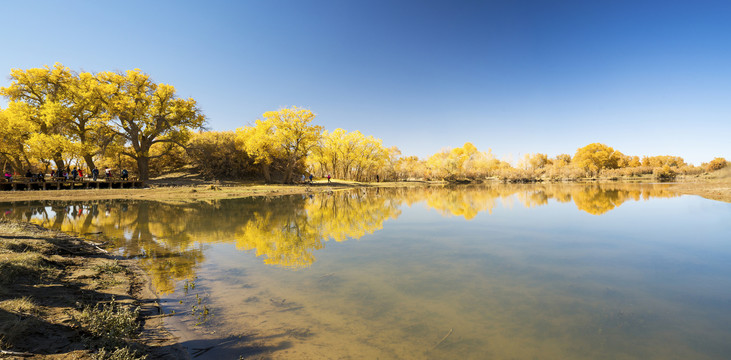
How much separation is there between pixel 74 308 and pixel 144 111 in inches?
1500

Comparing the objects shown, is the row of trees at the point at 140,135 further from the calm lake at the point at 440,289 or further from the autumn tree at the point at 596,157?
the autumn tree at the point at 596,157

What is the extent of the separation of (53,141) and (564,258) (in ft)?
141

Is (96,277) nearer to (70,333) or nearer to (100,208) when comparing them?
(70,333)

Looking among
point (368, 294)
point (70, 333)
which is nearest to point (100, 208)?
point (70, 333)

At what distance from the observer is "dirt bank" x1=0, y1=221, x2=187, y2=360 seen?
10.6 feet

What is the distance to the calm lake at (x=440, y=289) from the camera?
3.96 meters

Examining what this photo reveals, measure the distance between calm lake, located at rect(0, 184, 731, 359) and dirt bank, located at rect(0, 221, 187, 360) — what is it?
0.43 meters

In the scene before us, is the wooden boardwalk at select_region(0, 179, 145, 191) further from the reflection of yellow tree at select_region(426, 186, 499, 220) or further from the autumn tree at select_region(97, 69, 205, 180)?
the reflection of yellow tree at select_region(426, 186, 499, 220)

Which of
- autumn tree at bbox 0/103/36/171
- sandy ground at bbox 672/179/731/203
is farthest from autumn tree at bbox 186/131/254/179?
sandy ground at bbox 672/179/731/203

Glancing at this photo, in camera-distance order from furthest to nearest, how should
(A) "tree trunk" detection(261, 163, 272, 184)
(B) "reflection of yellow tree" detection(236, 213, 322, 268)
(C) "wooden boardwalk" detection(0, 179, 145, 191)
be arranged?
1. (A) "tree trunk" detection(261, 163, 272, 184)
2. (C) "wooden boardwalk" detection(0, 179, 145, 191)
3. (B) "reflection of yellow tree" detection(236, 213, 322, 268)

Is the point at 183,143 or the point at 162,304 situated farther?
the point at 183,143

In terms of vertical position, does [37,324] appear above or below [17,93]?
below

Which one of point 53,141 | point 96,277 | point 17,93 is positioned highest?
point 17,93

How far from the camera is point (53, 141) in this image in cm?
2919
